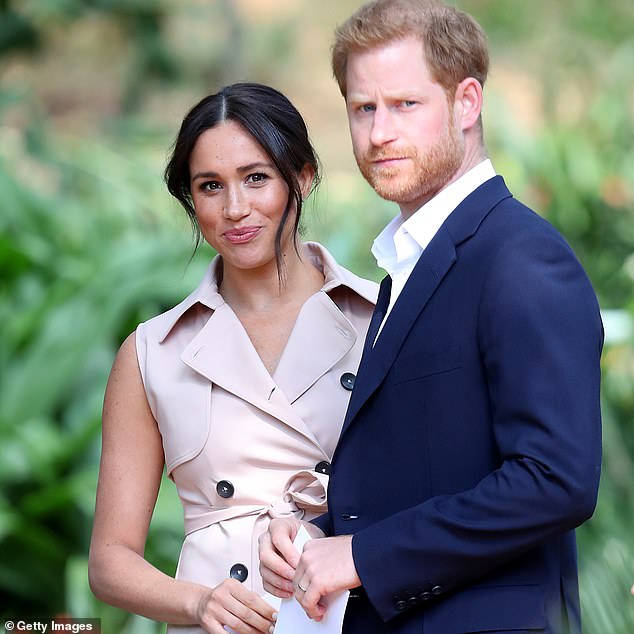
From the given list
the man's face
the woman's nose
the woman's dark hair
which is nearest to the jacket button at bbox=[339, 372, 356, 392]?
the woman's dark hair

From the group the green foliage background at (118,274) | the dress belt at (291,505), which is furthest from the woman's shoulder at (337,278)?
the green foliage background at (118,274)

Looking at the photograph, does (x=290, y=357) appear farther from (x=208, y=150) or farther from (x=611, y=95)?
(x=611, y=95)

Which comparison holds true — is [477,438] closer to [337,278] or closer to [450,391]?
[450,391]

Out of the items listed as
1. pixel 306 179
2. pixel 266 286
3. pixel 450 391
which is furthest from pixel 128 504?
pixel 450 391

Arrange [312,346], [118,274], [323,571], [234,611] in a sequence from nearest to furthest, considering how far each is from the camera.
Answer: [323,571] < [234,611] < [312,346] < [118,274]

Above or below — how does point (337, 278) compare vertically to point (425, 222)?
above

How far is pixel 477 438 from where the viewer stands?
166 cm

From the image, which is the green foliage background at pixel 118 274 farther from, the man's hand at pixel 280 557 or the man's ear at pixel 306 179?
the man's ear at pixel 306 179

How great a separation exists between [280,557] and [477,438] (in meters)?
0.36

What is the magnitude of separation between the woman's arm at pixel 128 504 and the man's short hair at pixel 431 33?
854mm

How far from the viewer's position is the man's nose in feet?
5.65

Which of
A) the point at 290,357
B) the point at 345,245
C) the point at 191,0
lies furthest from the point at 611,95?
the point at 191,0

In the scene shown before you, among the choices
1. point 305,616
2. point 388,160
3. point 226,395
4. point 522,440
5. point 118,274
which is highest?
point 118,274

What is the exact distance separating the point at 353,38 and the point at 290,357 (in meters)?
0.73
